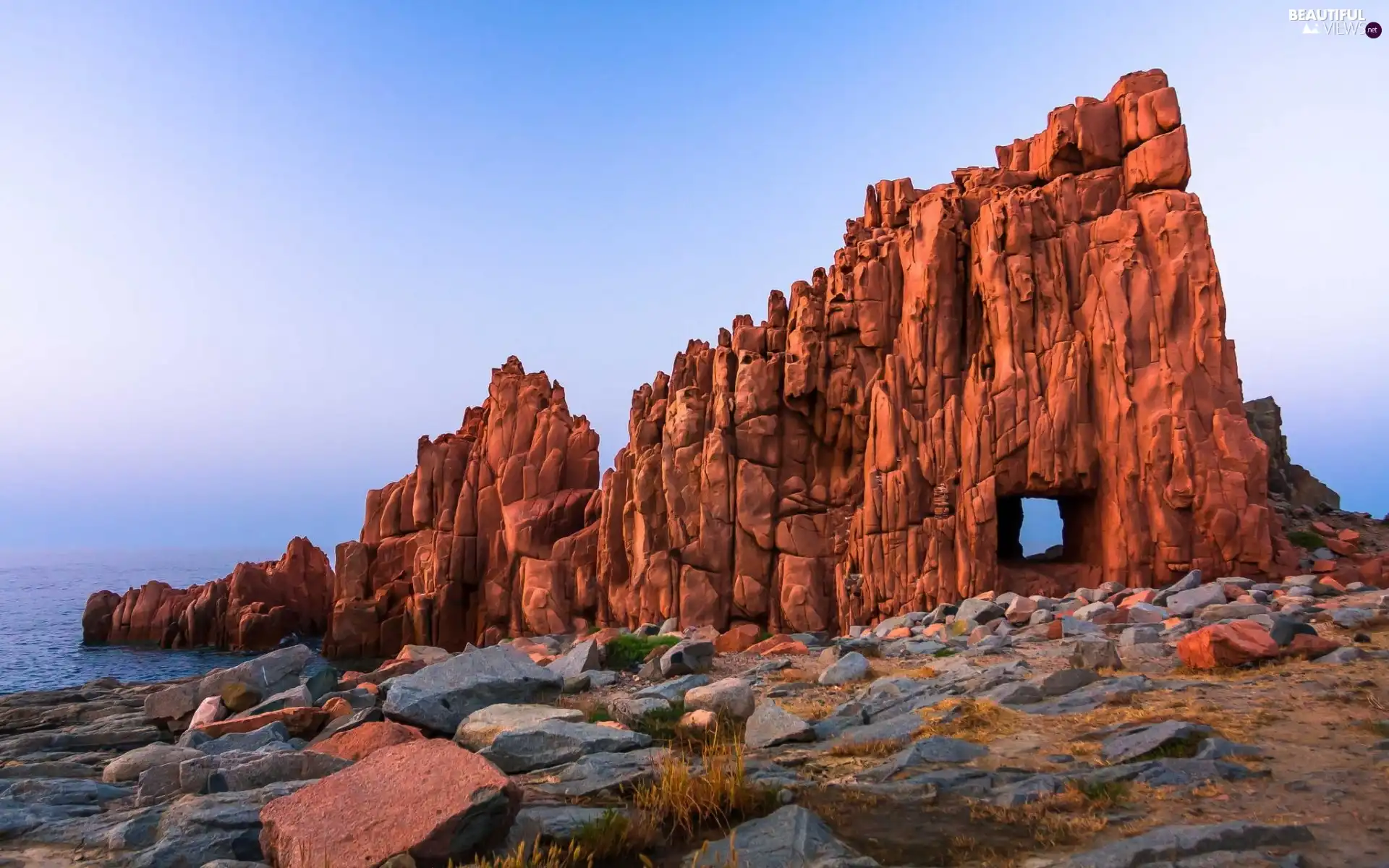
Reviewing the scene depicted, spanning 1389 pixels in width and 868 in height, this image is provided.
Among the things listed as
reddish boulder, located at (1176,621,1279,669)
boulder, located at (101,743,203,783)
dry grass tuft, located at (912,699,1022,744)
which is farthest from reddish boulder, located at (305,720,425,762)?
reddish boulder, located at (1176,621,1279,669)

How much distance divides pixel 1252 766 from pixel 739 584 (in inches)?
1059

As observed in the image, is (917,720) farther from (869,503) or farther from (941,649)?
(869,503)

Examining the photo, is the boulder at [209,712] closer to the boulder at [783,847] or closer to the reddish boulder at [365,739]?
the reddish boulder at [365,739]

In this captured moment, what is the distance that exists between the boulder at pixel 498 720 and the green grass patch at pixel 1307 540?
28.9 meters

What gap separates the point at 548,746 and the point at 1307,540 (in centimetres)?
3107

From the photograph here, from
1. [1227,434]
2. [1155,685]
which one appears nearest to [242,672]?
[1155,685]

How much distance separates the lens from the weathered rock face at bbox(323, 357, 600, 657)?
40.9 m

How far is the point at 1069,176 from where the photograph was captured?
1227 inches

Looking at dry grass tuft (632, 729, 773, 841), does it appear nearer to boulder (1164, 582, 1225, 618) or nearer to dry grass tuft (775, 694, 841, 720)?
dry grass tuft (775, 694, 841, 720)

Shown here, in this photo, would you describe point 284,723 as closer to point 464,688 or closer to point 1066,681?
point 464,688

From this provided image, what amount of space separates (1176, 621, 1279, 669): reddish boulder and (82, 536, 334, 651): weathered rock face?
56.4m

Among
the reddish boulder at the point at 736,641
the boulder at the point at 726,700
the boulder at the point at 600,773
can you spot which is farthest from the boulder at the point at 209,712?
the reddish boulder at the point at 736,641

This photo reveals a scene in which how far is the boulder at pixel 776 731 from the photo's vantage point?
10.3 metres

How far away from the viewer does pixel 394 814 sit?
6.11 metres
